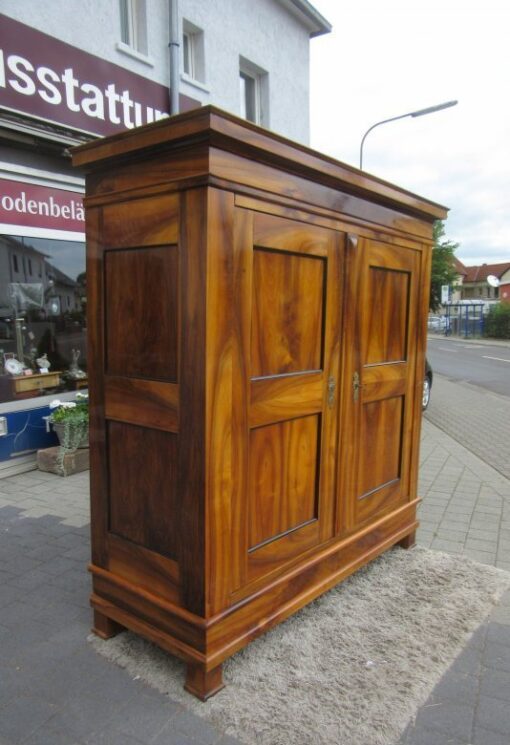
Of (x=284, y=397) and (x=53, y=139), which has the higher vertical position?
(x=53, y=139)

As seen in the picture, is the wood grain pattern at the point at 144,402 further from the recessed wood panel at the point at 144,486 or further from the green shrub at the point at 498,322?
the green shrub at the point at 498,322

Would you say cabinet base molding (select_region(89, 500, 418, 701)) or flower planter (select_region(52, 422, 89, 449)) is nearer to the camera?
cabinet base molding (select_region(89, 500, 418, 701))

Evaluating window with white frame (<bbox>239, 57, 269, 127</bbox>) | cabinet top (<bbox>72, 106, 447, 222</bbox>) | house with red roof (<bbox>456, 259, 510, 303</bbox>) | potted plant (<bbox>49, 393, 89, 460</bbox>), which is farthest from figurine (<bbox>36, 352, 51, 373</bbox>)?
house with red roof (<bbox>456, 259, 510, 303</bbox>)

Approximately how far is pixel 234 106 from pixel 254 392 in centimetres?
736

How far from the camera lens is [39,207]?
5492 mm

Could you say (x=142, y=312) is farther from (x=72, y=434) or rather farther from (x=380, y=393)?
(x=72, y=434)

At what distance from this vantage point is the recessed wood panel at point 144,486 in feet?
7.62

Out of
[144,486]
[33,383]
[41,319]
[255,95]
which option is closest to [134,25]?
[255,95]

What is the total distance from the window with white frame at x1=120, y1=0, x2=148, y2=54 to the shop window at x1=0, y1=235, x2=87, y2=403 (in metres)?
2.93

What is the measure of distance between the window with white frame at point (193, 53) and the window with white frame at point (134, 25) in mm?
994

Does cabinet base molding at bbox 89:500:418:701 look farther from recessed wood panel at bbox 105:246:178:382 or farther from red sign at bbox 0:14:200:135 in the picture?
red sign at bbox 0:14:200:135

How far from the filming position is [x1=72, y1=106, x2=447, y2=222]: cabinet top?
1.98 metres

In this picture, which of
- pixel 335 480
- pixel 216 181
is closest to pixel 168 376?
pixel 216 181

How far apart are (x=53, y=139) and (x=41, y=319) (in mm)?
1875
